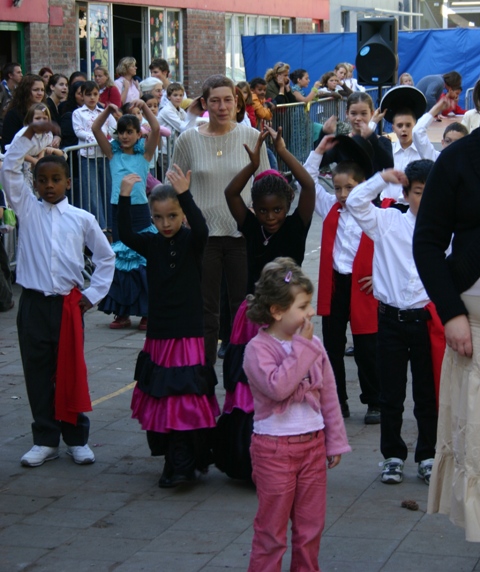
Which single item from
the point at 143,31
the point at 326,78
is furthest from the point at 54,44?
the point at 326,78

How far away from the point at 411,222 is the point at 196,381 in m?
1.41

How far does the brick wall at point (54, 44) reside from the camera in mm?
18609

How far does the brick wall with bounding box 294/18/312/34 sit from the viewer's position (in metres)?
31.0

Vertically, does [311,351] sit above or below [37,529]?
above

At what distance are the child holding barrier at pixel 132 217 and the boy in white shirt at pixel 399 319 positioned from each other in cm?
398

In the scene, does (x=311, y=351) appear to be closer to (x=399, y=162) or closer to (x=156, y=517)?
(x=156, y=517)

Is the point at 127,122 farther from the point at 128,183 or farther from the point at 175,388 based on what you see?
the point at 175,388

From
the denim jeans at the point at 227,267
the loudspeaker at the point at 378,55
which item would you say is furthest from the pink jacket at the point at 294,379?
the loudspeaker at the point at 378,55

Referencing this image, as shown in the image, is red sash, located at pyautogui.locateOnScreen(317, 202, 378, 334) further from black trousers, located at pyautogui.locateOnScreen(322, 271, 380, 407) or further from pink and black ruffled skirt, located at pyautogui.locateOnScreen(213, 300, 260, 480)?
pink and black ruffled skirt, located at pyautogui.locateOnScreen(213, 300, 260, 480)

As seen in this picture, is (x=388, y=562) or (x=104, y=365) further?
(x=104, y=365)

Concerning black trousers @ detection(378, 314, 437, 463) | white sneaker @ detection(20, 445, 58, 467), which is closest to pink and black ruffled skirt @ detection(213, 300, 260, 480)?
black trousers @ detection(378, 314, 437, 463)

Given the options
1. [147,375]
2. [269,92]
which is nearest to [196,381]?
[147,375]

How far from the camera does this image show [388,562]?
15.0 feet

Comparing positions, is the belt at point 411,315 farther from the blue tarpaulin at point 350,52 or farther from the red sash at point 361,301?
the blue tarpaulin at point 350,52
